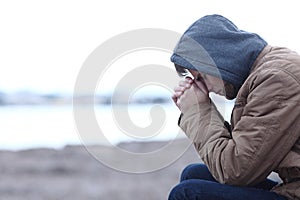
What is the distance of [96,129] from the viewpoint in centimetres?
133

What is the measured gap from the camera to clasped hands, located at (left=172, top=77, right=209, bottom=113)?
3.94ft

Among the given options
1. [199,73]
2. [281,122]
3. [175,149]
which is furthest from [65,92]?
[281,122]

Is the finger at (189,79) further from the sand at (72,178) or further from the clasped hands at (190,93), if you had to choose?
the sand at (72,178)

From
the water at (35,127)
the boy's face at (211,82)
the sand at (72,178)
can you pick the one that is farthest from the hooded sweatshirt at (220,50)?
the water at (35,127)

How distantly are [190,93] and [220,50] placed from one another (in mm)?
112

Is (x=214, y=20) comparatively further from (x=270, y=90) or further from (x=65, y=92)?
(x=65, y=92)

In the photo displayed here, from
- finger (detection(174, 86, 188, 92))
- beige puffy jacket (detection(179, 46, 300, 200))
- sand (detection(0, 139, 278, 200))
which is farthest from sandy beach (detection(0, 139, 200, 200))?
beige puffy jacket (detection(179, 46, 300, 200))

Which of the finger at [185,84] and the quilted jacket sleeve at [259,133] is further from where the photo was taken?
the finger at [185,84]

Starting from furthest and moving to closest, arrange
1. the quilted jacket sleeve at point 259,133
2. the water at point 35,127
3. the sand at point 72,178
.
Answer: the water at point 35,127, the sand at point 72,178, the quilted jacket sleeve at point 259,133

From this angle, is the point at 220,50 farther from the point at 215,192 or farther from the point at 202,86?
the point at 215,192

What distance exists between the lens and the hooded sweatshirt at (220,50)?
115 cm

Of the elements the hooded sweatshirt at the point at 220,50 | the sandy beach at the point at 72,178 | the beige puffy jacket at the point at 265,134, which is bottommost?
the sandy beach at the point at 72,178

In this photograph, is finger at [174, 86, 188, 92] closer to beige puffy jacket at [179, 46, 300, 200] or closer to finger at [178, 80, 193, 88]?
finger at [178, 80, 193, 88]

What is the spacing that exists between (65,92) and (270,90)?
2182mm
